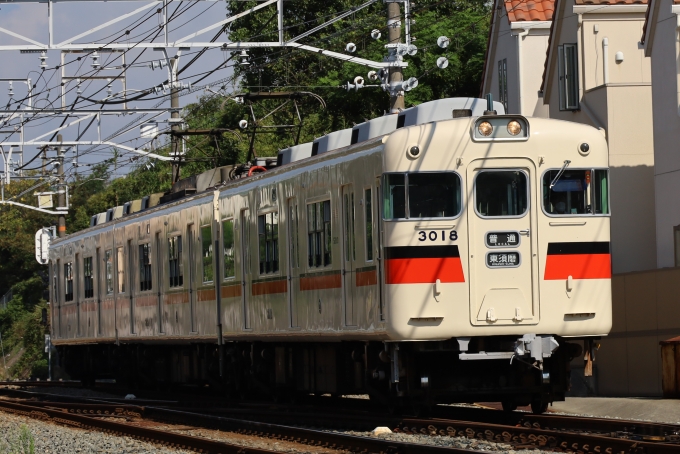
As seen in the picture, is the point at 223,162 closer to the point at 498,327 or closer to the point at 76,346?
the point at 76,346

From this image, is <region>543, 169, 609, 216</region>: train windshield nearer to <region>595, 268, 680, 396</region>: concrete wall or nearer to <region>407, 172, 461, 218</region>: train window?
<region>407, 172, 461, 218</region>: train window

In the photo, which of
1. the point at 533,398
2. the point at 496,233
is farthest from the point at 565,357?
the point at 496,233

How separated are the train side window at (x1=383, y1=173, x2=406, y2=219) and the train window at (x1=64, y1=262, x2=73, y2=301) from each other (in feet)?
54.2

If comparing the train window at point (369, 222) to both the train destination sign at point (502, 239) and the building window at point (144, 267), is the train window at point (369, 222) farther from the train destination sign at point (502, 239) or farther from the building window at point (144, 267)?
the building window at point (144, 267)

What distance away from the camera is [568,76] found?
954 inches

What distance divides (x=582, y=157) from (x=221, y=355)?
24.7 feet

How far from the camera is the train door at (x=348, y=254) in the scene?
1375cm

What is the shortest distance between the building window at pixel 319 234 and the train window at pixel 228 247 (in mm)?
2966

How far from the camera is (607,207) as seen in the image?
13352 millimetres

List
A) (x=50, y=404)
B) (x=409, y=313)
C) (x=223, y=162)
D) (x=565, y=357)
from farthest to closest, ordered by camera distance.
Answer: (x=223, y=162)
(x=50, y=404)
(x=565, y=357)
(x=409, y=313)

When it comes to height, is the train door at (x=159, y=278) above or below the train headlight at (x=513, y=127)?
below

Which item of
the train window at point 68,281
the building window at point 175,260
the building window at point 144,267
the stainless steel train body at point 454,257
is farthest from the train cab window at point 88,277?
the stainless steel train body at point 454,257

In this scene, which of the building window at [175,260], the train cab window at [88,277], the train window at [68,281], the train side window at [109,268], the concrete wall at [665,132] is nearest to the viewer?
A: the concrete wall at [665,132]

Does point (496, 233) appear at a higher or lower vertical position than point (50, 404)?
higher
